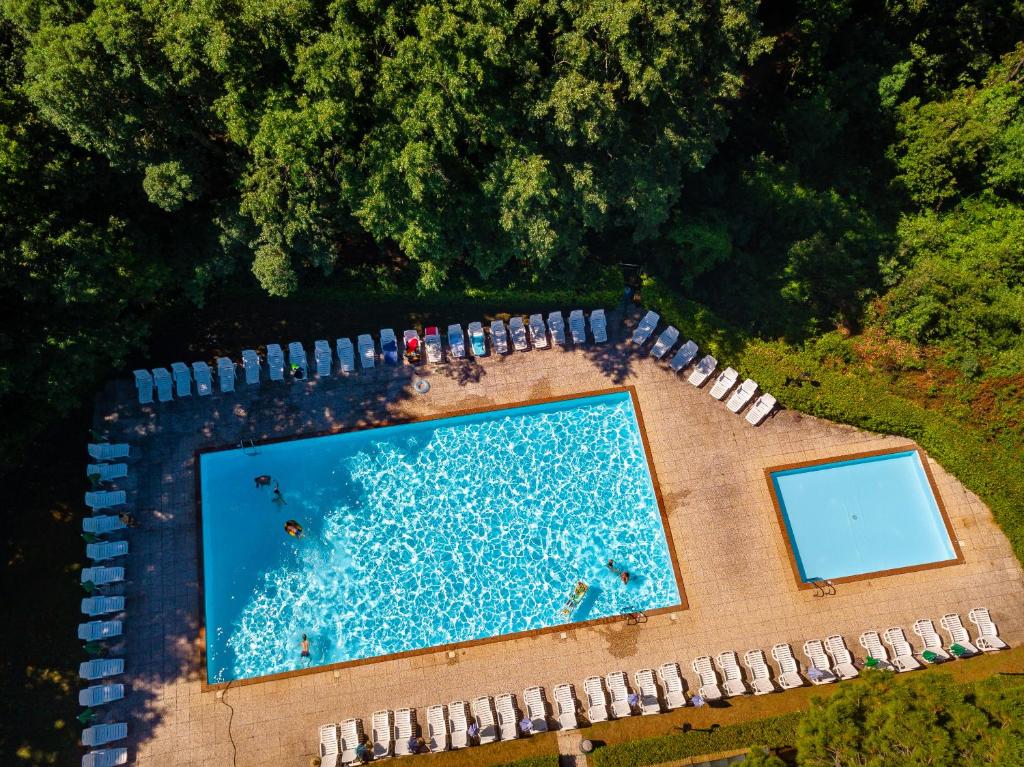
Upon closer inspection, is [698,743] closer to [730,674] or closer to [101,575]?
[730,674]

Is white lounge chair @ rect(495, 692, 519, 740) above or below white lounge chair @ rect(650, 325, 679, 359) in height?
below

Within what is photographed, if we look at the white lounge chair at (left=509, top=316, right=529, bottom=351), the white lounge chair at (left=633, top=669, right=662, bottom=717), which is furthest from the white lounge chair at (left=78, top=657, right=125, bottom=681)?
the white lounge chair at (left=509, top=316, right=529, bottom=351)

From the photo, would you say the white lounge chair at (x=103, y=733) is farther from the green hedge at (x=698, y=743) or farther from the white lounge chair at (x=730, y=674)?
the white lounge chair at (x=730, y=674)

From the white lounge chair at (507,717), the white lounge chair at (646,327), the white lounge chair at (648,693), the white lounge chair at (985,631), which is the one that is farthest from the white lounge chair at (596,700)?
the white lounge chair at (985,631)

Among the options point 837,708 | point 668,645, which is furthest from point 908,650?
point 668,645

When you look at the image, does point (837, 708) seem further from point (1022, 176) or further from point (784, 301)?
point (1022, 176)

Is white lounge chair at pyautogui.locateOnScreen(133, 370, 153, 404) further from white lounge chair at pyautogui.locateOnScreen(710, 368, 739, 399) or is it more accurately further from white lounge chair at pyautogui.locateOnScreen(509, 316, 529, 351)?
white lounge chair at pyautogui.locateOnScreen(710, 368, 739, 399)
